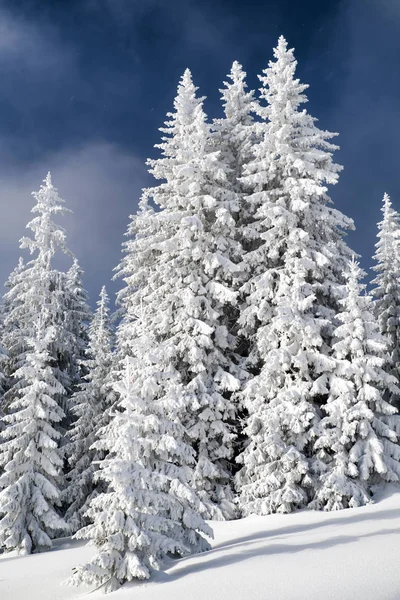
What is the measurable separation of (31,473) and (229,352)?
946 centimetres

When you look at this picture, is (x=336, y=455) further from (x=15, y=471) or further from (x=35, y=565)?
(x=15, y=471)

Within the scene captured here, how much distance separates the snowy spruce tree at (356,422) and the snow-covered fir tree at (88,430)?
9.38 metres

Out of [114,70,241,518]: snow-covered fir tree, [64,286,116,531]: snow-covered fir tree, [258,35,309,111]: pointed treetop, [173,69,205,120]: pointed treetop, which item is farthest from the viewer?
[173,69,205,120]: pointed treetop

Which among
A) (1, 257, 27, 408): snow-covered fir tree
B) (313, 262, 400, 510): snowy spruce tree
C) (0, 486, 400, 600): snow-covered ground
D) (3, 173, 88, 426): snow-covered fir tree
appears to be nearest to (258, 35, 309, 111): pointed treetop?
(313, 262, 400, 510): snowy spruce tree

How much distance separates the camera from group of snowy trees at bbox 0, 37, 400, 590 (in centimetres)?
1758

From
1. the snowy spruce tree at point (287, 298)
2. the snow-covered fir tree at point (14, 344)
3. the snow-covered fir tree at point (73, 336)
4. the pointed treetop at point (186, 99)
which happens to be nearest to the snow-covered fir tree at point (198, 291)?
the pointed treetop at point (186, 99)

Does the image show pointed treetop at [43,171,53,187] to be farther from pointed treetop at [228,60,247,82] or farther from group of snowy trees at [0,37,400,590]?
pointed treetop at [228,60,247,82]

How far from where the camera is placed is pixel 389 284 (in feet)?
90.8

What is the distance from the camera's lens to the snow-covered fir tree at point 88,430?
22.3 m

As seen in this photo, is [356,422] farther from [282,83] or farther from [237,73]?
[237,73]

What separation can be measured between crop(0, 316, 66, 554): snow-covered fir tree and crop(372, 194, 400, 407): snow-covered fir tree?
16.8m

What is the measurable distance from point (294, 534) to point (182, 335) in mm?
9233

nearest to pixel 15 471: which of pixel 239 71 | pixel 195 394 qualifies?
pixel 195 394

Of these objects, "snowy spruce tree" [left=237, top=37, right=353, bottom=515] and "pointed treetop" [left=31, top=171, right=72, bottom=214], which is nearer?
"snowy spruce tree" [left=237, top=37, right=353, bottom=515]
